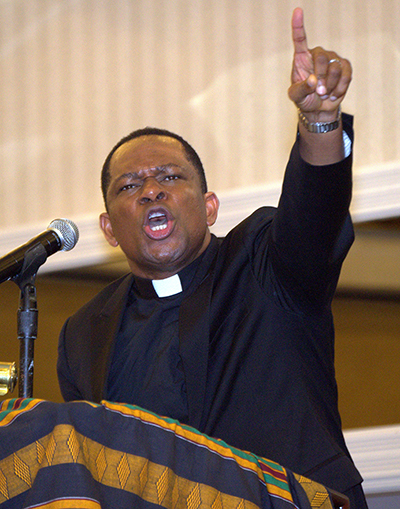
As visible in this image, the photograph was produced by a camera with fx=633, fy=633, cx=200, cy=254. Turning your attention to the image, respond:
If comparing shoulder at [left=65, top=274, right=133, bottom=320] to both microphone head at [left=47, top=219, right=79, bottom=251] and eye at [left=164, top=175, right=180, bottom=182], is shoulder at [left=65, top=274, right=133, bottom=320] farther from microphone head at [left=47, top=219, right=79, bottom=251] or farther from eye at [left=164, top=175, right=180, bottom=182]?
microphone head at [left=47, top=219, right=79, bottom=251]

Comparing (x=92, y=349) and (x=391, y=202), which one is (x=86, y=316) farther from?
(x=391, y=202)

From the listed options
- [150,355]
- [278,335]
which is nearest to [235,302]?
[278,335]

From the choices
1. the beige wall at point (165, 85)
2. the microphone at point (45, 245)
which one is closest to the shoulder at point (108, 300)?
the microphone at point (45, 245)

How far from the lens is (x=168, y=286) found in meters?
1.91

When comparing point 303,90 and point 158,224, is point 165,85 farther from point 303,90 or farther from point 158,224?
point 303,90

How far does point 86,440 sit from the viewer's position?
0.78 m

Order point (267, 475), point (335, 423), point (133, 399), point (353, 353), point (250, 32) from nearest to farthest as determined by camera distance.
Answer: point (267, 475)
point (335, 423)
point (133, 399)
point (353, 353)
point (250, 32)

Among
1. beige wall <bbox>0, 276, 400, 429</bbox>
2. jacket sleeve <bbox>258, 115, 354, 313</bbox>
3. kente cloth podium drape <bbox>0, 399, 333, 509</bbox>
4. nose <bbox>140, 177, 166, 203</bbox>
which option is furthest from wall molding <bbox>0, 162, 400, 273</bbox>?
kente cloth podium drape <bbox>0, 399, 333, 509</bbox>

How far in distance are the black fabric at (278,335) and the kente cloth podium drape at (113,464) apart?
18.4 inches

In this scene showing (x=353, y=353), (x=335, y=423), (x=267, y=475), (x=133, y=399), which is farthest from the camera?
(x=353, y=353)

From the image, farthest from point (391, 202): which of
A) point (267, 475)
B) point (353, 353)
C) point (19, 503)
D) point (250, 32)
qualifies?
point (19, 503)

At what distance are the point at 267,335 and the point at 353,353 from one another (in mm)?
1584

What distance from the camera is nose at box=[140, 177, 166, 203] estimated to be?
1787 millimetres

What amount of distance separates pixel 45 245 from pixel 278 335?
1.94ft
